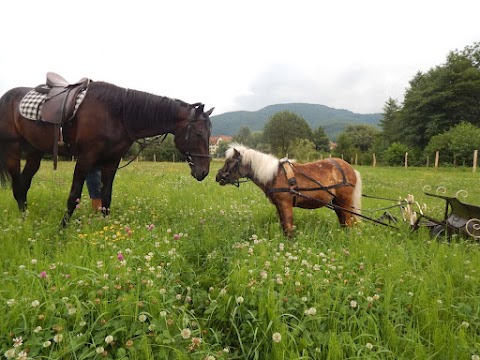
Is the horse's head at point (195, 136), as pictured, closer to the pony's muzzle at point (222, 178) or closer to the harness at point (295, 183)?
the pony's muzzle at point (222, 178)

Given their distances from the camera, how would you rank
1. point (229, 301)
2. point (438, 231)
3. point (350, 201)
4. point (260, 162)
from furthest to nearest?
point (350, 201), point (260, 162), point (438, 231), point (229, 301)

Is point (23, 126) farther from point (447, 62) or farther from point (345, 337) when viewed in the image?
point (447, 62)

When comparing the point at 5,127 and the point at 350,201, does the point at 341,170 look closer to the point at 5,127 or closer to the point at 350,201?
the point at 350,201

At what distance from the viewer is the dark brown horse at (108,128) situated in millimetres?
4707

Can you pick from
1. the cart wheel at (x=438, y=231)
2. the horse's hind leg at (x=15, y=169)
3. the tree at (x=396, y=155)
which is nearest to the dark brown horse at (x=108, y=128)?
the horse's hind leg at (x=15, y=169)

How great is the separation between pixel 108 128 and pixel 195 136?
1.53m

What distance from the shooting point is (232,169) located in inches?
197

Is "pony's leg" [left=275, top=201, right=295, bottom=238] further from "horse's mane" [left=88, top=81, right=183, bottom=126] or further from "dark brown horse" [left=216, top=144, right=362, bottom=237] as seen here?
"horse's mane" [left=88, top=81, right=183, bottom=126]

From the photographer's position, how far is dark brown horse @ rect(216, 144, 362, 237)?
186 inches

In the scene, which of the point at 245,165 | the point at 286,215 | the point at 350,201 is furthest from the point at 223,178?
the point at 350,201

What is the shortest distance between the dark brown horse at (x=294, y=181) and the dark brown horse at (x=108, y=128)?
0.65 m

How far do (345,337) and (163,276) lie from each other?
174 centimetres

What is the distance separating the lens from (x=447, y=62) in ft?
145

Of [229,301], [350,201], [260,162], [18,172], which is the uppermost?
[260,162]
